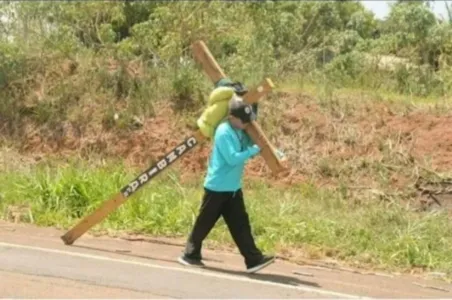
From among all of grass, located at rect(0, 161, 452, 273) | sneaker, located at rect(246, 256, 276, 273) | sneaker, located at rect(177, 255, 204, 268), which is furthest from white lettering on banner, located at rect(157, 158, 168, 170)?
grass, located at rect(0, 161, 452, 273)

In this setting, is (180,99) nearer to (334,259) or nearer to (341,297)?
(334,259)

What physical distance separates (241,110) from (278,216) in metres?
2.82

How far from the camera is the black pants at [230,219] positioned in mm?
7172

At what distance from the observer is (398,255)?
8.27 metres

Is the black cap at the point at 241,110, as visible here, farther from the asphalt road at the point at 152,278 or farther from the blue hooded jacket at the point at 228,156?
the asphalt road at the point at 152,278

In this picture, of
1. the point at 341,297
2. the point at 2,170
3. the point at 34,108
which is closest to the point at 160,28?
the point at 34,108

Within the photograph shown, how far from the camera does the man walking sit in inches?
273

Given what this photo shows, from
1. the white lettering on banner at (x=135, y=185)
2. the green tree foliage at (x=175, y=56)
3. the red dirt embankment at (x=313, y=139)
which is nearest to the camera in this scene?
the white lettering on banner at (x=135, y=185)

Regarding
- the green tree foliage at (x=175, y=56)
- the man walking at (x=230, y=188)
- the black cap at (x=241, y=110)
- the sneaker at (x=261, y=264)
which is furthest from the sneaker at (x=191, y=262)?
the green tree foliage at (x=175, y=56)

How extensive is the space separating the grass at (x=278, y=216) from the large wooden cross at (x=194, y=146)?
1.34 m

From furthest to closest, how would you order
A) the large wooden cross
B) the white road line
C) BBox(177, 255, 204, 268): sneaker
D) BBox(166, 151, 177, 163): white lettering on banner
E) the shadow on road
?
BBox(166, 151, 177, 163): white lettering on banner < BBox(177, 255, 204, 268): sneaker < the large wooden cross < the shadow on road < the white road line

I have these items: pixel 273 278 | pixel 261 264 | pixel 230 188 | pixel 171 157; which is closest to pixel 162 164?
pixel 171 157

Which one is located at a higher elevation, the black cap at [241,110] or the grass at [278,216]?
the black cap at [241,110]

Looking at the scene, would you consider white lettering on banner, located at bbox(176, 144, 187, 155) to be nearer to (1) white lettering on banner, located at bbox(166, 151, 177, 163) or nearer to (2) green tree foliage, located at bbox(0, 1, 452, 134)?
(1) white lettering on banner, located at bbox(166, 151, 177, 163)
